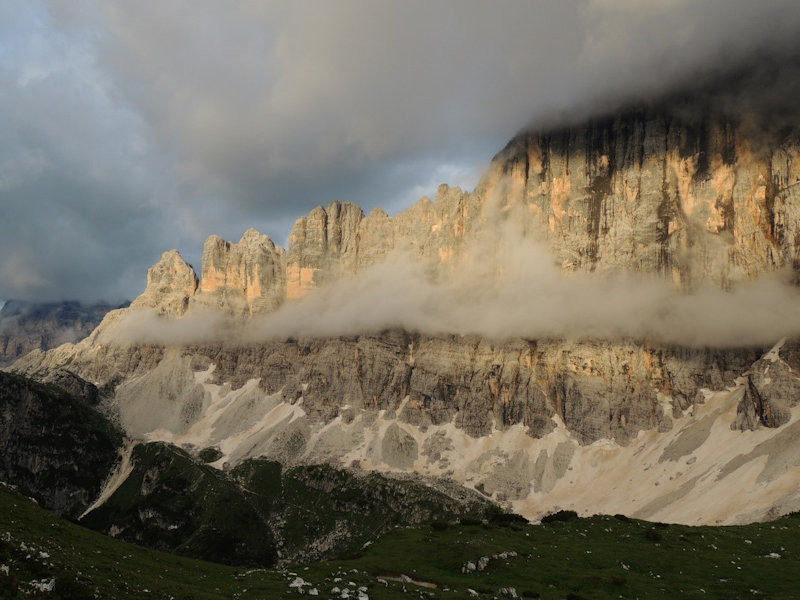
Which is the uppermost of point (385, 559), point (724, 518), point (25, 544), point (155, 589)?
point (25, 544)

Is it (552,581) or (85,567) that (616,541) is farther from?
(85,567)

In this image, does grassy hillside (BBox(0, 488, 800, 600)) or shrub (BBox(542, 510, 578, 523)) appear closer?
grassy hillside (BBox(0, 488, 800, 600))

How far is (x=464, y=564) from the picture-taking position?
200 feet

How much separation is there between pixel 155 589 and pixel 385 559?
31.6 m

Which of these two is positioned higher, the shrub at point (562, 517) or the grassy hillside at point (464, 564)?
the grassy hillside at point (464, 564)

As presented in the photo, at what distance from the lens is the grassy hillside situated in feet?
134

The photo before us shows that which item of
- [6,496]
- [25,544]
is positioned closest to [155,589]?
[25,544]

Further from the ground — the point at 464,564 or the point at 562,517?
the point at 464,564

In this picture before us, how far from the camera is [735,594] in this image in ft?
159

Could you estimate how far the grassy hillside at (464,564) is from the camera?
40916 mm

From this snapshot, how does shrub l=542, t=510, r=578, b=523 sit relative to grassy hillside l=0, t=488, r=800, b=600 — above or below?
below

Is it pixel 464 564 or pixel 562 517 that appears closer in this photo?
pixel 464 564

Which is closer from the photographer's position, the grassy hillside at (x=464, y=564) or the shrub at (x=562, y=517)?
the grassy hillside at (x=464, y=564)

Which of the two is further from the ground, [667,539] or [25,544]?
[25,544]
